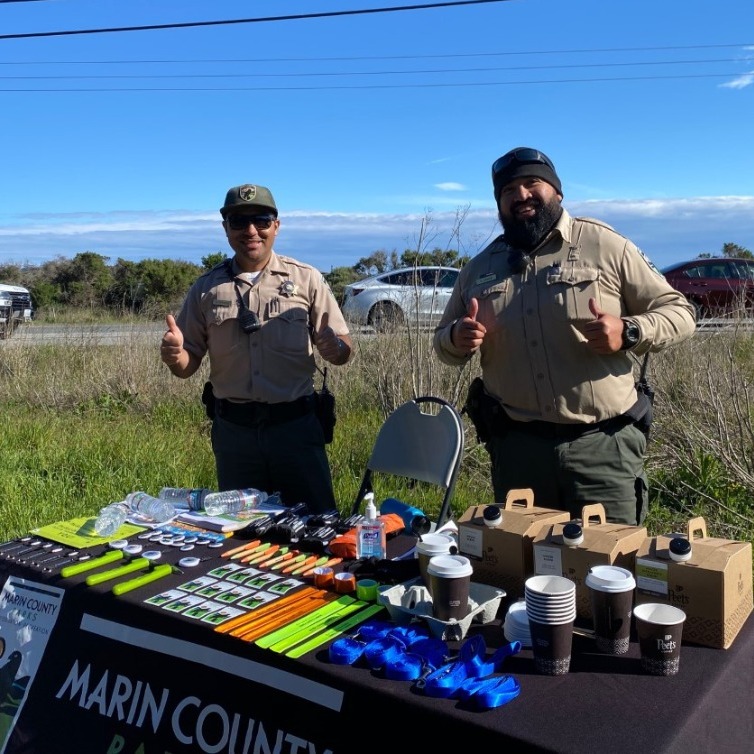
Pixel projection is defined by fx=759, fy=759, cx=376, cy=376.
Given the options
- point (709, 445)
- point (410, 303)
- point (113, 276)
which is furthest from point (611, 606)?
point (113, 276)

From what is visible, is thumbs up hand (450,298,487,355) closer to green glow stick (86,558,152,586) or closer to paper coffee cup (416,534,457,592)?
paper coffee cup (416,534,457,592)

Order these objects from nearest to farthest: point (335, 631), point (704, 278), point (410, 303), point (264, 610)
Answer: point (335, 631) < point (264, 610) < point (410, 303) < point (704, 278)

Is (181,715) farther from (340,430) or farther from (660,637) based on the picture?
(340,430)

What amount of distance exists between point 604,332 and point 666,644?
45.7 inches

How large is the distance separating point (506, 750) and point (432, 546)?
2.20ft

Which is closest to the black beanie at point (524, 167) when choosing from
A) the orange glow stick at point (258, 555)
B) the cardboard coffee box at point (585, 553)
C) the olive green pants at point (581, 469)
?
the olive green pants at point (581, 469)

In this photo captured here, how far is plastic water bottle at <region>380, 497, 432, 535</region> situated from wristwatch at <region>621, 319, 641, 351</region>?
3.11ft

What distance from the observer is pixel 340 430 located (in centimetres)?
641

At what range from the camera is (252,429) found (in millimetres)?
3525

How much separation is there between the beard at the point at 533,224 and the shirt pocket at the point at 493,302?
0.54 ft

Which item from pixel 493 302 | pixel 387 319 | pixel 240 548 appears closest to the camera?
pixel 240 548

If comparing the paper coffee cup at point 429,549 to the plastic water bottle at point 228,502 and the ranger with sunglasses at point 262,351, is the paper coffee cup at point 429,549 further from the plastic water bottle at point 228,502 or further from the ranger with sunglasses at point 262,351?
the ranger with sunglasses at point 262,351

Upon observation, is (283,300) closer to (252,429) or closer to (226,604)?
(252,429)

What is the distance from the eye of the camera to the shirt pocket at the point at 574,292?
110 inches
